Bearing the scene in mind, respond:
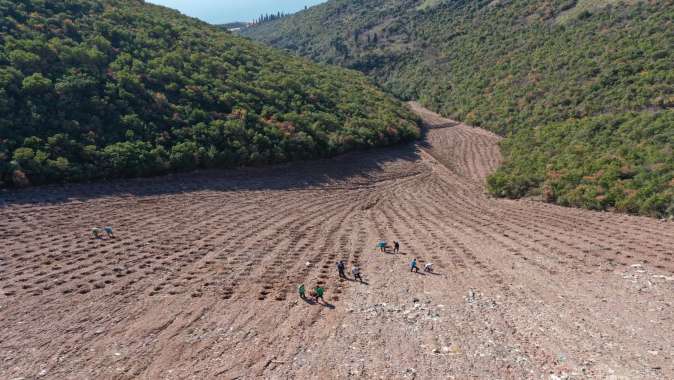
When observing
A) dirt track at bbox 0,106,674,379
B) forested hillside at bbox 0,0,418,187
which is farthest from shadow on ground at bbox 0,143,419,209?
forested hillside at bbox 0,0,418,187

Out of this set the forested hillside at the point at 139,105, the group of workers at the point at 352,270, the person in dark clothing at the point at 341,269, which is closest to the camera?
the group of workers at the point at 352,270

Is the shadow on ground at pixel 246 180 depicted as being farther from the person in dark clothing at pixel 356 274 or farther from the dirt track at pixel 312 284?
the person in dark clothing at pixel 356 274

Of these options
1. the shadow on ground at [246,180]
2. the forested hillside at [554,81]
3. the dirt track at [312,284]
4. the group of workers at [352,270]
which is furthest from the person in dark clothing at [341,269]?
the forested hillside at [554,81]

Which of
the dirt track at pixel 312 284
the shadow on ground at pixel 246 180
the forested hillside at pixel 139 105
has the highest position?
the forested hillside at pixel 139 105

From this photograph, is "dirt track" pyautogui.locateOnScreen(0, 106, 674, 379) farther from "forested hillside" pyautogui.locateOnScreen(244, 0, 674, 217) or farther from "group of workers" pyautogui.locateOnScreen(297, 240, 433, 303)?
"forested hillside" pyautogui.locateOnScreen(244, 0, 674, 217)

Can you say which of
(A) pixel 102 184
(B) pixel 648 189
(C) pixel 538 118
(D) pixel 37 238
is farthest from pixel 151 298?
(C) pixel 538 118

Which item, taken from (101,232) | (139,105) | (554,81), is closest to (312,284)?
(101,232)

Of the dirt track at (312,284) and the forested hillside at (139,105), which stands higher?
the forested hillside at (139,105)

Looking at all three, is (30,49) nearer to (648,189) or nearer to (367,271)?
(367,271)
